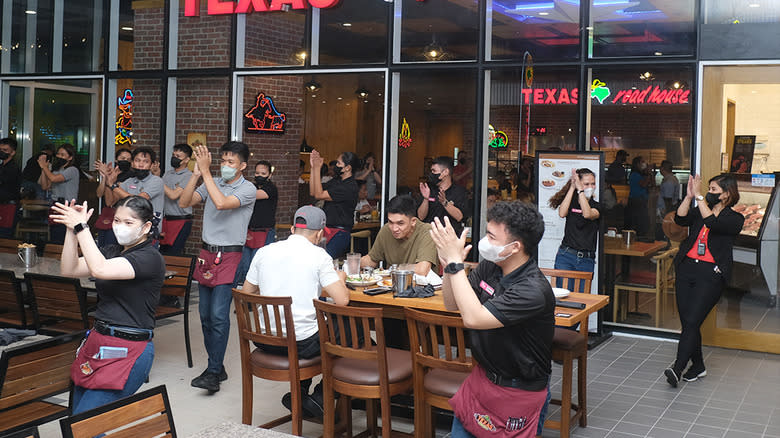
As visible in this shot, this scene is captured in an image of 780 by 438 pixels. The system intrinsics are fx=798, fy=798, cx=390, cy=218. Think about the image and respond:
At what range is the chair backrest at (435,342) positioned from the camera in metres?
4.07

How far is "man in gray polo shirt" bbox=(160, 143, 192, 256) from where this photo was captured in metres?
9.09

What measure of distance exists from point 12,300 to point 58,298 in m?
0.67

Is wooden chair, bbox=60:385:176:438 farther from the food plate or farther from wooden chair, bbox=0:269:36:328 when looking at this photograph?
wooden chair, bbox=0:269:36:328

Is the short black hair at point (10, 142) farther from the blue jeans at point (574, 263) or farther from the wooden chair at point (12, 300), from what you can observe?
the blue jeans at point (574, 263)

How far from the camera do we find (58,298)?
567 centimetres

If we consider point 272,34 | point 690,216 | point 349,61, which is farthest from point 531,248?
point 272,34

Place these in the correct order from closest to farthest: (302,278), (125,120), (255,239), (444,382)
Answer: (444,382) < (302,278) < (255,239) < (125,120)

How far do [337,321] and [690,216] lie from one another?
3.55 metres

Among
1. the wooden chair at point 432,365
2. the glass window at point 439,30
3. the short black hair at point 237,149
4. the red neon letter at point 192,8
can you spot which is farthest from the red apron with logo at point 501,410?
the red neon letter at point 192,8

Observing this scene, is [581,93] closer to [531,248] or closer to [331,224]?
[331,224]

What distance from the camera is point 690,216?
666cm

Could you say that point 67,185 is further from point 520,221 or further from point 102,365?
point 520,221

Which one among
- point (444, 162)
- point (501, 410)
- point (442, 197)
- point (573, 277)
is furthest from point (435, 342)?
point (444, 162)

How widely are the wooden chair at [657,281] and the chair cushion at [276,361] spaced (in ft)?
14.6
